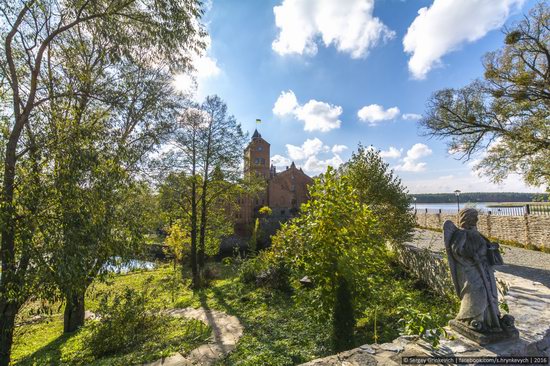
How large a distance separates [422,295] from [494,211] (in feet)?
48.9

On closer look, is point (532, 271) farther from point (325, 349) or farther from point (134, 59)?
point (134, 59)

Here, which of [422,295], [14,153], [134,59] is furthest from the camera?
[422,295]

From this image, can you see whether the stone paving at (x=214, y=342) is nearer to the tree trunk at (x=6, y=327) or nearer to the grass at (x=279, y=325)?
the grass at (x=279, y=325)

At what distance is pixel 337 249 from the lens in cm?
468

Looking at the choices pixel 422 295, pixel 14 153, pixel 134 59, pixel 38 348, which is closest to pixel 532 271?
pixel 422 295

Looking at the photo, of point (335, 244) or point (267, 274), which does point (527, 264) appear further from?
point (335, 244)

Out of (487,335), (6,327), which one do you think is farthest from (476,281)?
(6,327)

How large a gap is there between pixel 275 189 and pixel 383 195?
96.5 feet

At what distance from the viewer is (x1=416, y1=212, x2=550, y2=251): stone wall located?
1314 cm

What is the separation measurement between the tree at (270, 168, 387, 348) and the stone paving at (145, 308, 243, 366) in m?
2.21

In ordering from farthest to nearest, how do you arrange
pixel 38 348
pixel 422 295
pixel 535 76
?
pixel 535 76
pixel 422 295
pixel 38 348

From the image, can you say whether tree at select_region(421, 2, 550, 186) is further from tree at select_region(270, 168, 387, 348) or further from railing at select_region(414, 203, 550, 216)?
tree at select_region(270, 168, 387, 348)

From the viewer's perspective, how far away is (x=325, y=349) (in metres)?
4.65

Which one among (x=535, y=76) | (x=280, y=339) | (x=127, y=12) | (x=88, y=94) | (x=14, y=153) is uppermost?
(x=535, y=76)
